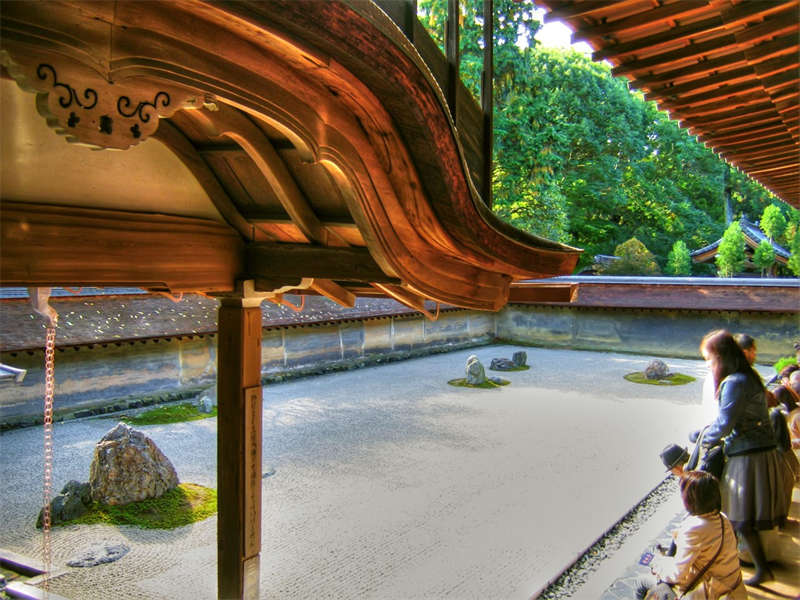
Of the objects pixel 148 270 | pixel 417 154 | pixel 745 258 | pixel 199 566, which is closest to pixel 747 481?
pixel 417 154

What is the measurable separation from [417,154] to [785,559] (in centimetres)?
438

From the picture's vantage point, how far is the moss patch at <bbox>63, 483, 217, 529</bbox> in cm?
593

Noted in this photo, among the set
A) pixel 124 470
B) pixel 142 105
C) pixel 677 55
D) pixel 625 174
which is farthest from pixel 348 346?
pixel 625 174

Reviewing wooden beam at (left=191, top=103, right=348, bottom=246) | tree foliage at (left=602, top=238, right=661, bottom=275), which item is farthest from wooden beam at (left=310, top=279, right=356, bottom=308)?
tree foliage at (left=602, top=238, right=661, bottom=275)

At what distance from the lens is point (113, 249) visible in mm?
2617

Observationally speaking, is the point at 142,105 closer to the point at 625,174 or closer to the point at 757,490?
the point at 757,490

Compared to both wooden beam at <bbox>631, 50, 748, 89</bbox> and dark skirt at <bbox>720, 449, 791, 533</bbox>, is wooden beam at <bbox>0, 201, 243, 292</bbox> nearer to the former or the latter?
wooden beam at <bbox>631, 50, 748, 89</bbox>

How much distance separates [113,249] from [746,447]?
12.7 ft

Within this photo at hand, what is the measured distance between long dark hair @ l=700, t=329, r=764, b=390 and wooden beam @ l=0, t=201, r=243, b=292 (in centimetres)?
290

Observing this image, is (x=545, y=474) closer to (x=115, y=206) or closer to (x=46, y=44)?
(x=115, y=206)

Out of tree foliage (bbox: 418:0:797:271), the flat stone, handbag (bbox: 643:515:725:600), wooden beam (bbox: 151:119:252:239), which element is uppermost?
tree foliage (bbox: 418:0:797:271)

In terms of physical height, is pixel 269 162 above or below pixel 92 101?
above

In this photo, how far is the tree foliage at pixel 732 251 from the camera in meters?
21.4

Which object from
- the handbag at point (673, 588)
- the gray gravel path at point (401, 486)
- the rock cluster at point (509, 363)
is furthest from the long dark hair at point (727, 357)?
the rock cluster at point (509, 363)
